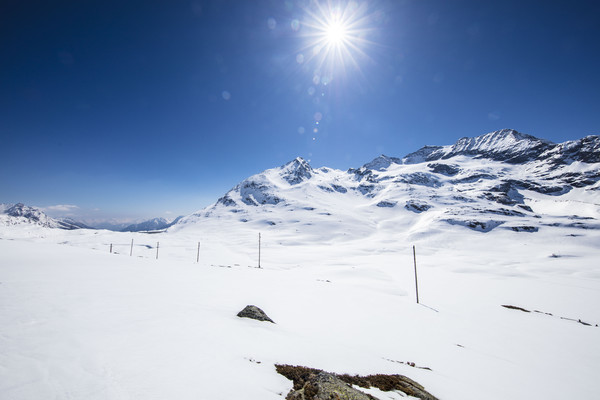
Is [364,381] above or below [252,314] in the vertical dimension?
below

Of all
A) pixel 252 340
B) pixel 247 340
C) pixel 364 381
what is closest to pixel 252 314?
pixel 252 340

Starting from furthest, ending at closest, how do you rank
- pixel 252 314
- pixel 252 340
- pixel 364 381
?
pixel 252 314 → pixel 252 340 → pixel 364 381

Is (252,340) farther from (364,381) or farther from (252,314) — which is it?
(364,381)

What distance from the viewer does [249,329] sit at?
35.3 feet

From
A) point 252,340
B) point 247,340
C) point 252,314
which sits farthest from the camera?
point 252,314

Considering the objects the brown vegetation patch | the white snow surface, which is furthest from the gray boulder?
the brown vegetation patch

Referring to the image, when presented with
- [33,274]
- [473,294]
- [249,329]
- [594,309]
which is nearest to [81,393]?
[249,329]

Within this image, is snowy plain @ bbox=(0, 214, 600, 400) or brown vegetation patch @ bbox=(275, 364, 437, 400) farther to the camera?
brown vegetation patch @ bbox=(275, 364, 437, 400)

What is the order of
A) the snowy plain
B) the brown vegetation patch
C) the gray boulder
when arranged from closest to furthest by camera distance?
the snowy plain
the brown vegetation patch
the gray boulder

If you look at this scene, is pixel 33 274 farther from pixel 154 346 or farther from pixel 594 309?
pixel 594 309

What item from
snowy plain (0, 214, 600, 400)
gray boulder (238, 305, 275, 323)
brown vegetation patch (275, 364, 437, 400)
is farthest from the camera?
gray boulder (238, 305, 275, 323)

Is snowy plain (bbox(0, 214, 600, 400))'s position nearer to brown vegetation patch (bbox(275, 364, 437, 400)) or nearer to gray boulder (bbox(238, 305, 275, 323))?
brown vegetation patch (bbox(275, 364, 437, 400))

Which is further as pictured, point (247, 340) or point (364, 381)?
point (247, 340)

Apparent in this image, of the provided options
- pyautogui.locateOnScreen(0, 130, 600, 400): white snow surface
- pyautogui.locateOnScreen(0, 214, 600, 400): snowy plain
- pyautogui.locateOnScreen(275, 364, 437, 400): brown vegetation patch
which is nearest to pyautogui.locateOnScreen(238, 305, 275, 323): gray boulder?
pyautogui.locateOnScreen(0, 130, 600, 400): white snow surface
